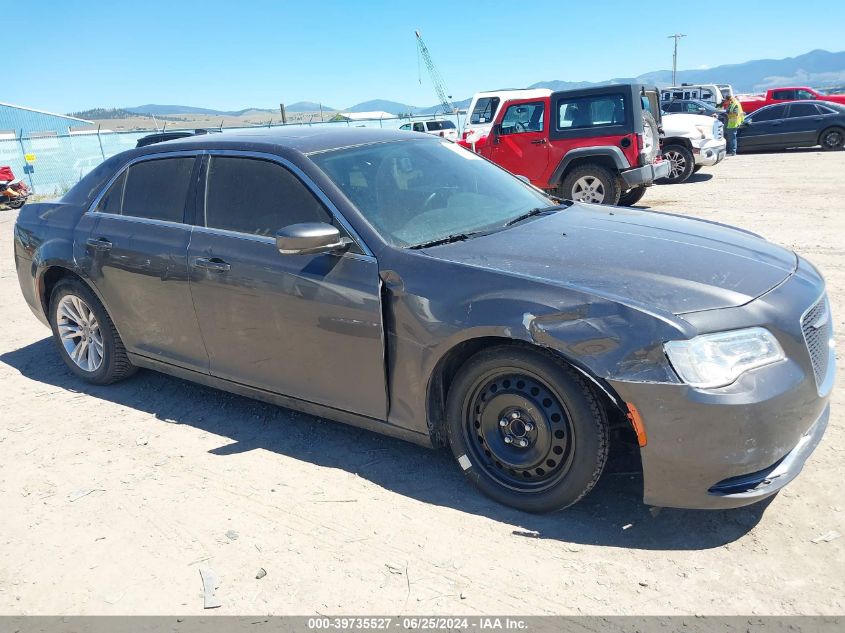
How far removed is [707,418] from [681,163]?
12.8 meters

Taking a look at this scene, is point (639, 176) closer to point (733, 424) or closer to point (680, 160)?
point (680, 160)

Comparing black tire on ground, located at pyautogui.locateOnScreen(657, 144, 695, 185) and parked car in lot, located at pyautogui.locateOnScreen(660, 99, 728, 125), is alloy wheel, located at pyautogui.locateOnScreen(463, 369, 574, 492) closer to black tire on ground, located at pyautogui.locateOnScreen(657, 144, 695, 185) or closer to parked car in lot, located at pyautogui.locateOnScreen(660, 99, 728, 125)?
black tire on ground, located at pyautogui.locateOnScreen(657, 144, 695, 185)

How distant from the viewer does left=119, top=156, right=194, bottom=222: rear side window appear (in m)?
4.17

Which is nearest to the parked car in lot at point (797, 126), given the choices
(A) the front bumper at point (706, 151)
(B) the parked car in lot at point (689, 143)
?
(B) the parked car in lot at point (689, 143)

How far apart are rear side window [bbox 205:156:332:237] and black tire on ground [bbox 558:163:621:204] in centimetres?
732

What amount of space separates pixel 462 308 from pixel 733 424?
1185 mm

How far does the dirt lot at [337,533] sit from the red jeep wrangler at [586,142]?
655cm

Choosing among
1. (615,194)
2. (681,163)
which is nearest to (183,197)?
(615,194)

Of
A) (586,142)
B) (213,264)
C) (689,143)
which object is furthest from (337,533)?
(689,143)

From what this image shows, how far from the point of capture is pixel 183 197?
4148mm

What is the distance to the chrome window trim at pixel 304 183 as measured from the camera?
11.0ft

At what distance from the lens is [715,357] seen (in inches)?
101

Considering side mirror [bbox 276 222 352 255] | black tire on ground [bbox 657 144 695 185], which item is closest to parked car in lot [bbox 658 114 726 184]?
black tire on ground [bbox 657 144 695 185]

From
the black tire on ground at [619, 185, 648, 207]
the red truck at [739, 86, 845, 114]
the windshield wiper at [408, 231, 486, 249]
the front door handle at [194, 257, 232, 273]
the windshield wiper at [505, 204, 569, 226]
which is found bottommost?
the black tire on ground at [619, 185, 648, 207]
